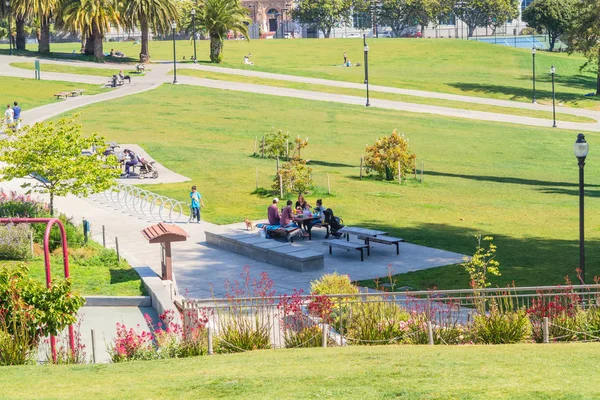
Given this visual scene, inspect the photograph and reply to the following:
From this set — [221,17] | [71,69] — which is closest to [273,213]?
[71,69]

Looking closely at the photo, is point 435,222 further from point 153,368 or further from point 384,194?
point 153,368

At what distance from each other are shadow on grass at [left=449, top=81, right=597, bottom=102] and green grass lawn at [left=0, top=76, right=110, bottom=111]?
31.4 metres

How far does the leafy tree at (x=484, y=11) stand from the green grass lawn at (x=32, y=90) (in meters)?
87.4

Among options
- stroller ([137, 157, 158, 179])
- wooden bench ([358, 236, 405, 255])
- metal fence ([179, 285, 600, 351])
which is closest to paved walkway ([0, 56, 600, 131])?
stroller ([137, 157, 158, 179])

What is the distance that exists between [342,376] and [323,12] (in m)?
127

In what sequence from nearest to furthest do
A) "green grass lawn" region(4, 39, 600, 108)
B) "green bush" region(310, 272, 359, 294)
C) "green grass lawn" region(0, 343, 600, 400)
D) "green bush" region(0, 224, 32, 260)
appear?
"green grass lawn" region(0, 343, 600, 400), "green bush" region(310, 272, 359, 294), "green bush" region(0, 224, 32, 260), "green grass lawn" region(4, 39, 600, 108)

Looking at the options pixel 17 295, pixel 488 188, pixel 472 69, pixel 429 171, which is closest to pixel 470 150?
pixel 429 171

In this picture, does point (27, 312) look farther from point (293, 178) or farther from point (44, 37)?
point (44, 37)

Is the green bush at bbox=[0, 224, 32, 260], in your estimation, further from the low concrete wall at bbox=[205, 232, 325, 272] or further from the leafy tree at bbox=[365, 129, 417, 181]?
the leafy tree at bbox=[365, 129, 417, 181]

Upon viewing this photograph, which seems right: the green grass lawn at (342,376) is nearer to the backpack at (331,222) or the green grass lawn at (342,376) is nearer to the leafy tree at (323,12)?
the backpack at (331,222)

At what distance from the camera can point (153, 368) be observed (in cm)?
1066

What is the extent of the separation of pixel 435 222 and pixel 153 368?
16.5 metres

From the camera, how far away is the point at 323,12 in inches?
5217

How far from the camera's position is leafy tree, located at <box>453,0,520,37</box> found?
433 ft
